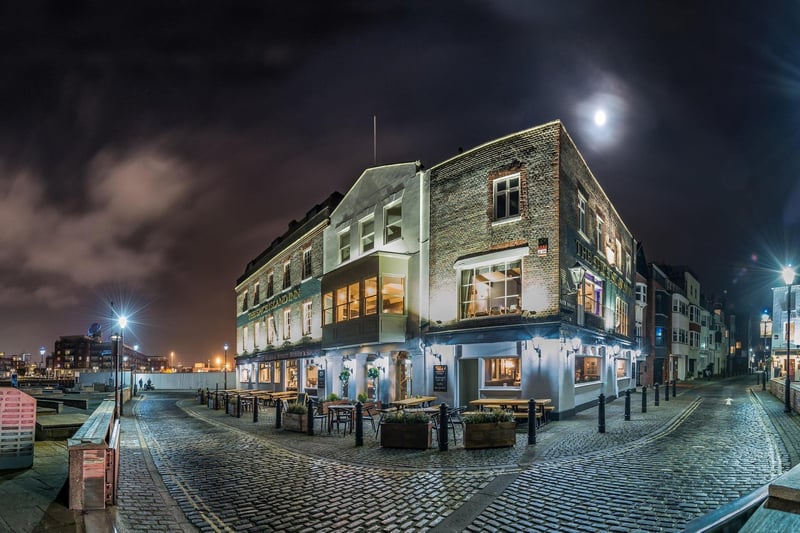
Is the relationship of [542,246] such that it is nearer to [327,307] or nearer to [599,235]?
[599,235]

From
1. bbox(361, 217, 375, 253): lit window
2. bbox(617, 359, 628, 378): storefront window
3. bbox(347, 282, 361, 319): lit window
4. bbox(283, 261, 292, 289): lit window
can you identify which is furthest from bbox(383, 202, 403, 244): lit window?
bbox(617, 359, 628, 378): storefront window

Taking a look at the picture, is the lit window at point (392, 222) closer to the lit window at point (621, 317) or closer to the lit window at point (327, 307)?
the lit window at point (327, 307)

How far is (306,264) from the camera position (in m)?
30.5

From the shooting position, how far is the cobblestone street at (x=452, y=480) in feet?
21.2

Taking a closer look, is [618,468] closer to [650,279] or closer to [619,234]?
[619,234]

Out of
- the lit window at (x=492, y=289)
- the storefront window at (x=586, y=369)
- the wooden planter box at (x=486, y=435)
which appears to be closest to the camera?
the wooden planter box at (x=486, y=435)

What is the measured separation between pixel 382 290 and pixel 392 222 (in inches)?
150

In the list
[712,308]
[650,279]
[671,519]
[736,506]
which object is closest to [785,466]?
[671,519]

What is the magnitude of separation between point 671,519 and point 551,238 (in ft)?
39.5

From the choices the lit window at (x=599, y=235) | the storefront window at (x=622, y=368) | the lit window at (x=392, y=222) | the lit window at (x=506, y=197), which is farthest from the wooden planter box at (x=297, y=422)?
the storefront window at (x=622, y=368)

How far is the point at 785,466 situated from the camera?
352 inches

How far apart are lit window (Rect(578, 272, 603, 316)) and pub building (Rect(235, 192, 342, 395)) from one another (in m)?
14.1

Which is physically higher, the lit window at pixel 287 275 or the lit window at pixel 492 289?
the lit window at pixel 287 275

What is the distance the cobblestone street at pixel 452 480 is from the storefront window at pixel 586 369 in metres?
5.50
